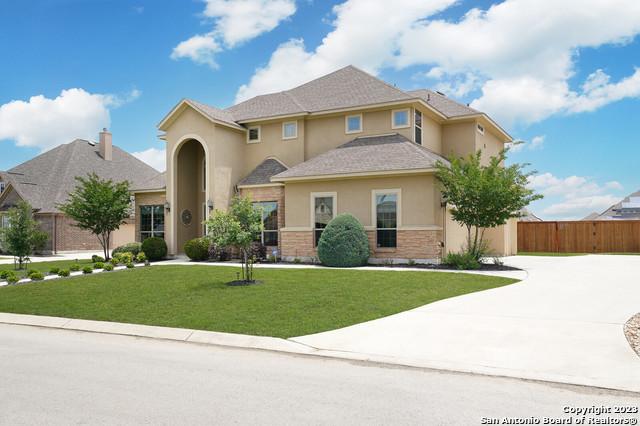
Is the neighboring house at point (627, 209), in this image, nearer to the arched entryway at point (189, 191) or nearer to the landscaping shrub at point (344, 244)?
the landscaping shrub at point (344, 244)

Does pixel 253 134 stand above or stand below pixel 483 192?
above

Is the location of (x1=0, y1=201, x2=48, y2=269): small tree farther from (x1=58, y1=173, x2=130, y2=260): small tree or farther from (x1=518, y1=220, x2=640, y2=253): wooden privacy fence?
(x1=518, y1=220, x2=640, y2=253): wooden privacy fence

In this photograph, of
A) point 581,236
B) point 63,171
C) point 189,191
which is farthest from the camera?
point 63,171

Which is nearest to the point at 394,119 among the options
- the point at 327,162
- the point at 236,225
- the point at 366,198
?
the point at 327,162

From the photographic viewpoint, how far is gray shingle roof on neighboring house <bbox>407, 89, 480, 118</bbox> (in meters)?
24.3

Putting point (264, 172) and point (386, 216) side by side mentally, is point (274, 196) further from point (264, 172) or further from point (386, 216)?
point (386, 216)

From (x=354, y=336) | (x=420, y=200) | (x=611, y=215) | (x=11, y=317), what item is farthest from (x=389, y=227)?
(x=611, y=215)

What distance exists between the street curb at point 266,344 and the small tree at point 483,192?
11.4m

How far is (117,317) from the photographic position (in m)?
10.8

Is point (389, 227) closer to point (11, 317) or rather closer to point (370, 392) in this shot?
point (11, 317)

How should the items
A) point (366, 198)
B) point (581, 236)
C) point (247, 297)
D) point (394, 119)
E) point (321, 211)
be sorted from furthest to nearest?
point (581, 236)
point (394, 119)
point (321, 211)
point (366, 198)
point (247, 297)

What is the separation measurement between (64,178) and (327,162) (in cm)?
2322

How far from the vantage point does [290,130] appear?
24484 mm

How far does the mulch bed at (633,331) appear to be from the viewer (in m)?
7.69
